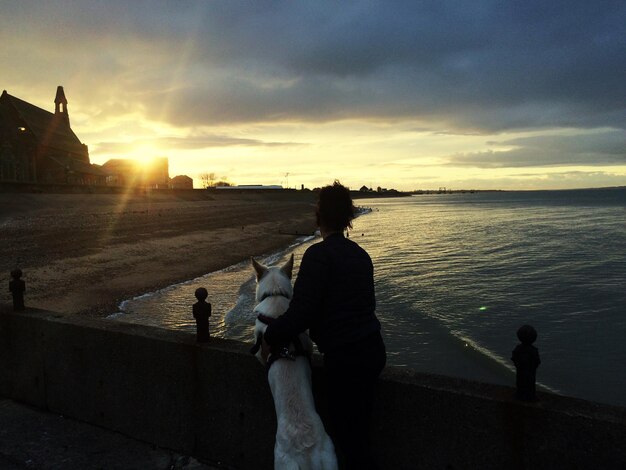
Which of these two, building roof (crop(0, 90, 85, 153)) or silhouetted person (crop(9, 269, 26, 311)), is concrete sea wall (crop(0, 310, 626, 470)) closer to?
silhouetted person (crop(9, 269, 26, 311))

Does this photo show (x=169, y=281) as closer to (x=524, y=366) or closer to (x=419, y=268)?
Answer: (x=419, y=268)

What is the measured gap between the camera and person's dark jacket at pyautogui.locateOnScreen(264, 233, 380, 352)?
9.05 feet

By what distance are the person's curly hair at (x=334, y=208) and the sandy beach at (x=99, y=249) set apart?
1223 centimetres

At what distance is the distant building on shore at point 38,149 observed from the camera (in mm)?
57719

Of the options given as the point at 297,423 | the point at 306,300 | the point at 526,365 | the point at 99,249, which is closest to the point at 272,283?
the point at 306,300

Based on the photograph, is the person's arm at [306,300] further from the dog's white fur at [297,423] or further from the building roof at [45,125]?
the building roof at [45,125]

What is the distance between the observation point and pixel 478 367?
10.3 meters

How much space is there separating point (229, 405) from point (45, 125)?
288 feet

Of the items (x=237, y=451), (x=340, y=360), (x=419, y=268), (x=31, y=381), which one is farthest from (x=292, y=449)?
(x=419, y=268)

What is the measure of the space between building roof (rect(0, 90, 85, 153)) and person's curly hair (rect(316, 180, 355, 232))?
7777 cm

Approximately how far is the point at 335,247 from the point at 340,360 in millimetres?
721

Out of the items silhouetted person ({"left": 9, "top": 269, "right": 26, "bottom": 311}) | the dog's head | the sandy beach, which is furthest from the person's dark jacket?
the sandy beach

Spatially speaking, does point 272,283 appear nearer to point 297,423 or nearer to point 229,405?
point 297,423

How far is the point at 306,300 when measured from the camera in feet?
9.05
